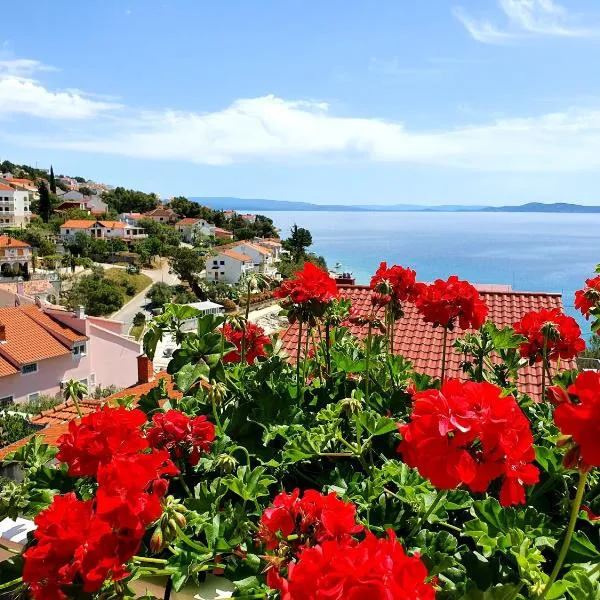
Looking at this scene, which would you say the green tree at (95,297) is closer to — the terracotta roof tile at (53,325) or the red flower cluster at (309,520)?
the terracotta roof tile at (53,325)

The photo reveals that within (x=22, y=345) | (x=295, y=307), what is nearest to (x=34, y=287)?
(x=22, y=345)

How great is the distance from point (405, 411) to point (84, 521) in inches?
50.3

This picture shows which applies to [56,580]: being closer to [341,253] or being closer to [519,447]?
[519,447]

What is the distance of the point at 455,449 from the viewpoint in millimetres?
1116

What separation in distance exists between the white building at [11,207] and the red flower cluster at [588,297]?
72.7 metres

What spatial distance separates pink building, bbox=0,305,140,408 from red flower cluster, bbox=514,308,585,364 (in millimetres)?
21126

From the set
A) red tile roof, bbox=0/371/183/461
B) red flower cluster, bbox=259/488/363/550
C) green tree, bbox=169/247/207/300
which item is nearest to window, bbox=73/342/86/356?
red tile roof, bbox=0/371/183/461

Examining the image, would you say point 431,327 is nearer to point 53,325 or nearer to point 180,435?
point 180,435

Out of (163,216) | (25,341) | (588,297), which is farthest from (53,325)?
(163,216)

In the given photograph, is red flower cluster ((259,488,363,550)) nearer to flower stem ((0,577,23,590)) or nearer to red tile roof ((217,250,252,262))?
flower stem ((0,577,23,590))

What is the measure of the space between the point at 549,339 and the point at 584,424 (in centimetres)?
157

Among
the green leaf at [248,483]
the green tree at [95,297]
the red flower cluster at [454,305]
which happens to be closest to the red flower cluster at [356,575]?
the green leaf at [248,483]

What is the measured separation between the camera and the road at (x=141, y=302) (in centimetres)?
4378

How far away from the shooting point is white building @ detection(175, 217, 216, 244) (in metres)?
80.3
